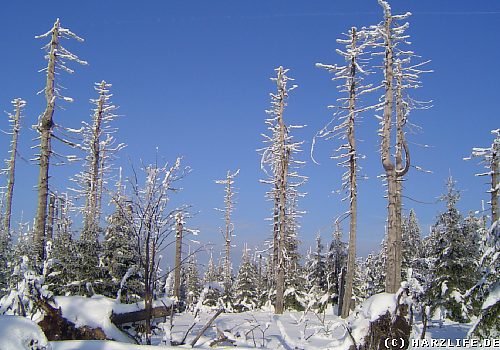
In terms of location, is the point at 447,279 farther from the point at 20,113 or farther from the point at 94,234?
the point at 20,113

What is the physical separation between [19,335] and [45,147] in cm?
1250

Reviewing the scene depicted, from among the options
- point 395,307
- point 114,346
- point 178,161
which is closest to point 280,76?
point 178,161

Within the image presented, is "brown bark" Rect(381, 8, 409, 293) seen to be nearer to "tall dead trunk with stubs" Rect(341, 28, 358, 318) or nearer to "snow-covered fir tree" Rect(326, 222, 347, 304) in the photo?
"tall dead trunk with stubs" Rect(341, 28, 358, 318)

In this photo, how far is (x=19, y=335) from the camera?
3.80m

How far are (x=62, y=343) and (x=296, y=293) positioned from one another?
28586mm

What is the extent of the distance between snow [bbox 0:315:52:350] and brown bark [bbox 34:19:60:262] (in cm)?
1167

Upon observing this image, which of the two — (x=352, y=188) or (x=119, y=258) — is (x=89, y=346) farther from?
(x=352, y=188)

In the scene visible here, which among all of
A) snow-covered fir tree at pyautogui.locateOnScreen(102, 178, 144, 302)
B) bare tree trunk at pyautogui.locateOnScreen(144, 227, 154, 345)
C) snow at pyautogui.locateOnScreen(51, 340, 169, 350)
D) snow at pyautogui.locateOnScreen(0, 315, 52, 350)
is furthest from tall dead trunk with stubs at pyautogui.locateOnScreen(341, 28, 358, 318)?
snow at pyautogui.locateOnScreen(0, 315, 52, 350)

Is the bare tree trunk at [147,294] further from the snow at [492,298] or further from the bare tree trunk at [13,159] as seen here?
the bare tree trunk at [13,159]

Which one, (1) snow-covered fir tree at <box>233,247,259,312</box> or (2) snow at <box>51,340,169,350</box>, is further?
(1) snow-covered fir tree at <box>233,247,259,312</box>

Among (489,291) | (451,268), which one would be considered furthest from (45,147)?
(451,268)

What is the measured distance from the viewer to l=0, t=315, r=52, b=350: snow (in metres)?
3.69

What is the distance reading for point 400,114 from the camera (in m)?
19.1

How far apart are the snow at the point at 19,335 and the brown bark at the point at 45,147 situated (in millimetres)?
11671
